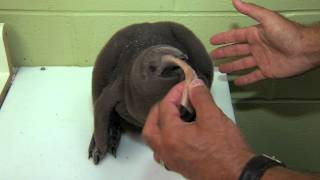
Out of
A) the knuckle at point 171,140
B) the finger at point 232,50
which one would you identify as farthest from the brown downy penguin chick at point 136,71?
the finger at point 232,50

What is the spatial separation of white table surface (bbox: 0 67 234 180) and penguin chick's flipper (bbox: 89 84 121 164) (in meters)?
0.03

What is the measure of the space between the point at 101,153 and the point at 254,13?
1.50 ft

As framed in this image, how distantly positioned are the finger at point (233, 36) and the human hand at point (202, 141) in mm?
361

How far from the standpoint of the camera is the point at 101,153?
0.89 m

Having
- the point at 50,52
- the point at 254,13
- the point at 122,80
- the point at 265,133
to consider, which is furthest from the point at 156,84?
the point at 265,133

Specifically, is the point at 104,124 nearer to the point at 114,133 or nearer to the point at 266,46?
the point at 114,133

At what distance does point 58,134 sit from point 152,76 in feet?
1.04

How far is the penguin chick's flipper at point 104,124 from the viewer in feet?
2.78

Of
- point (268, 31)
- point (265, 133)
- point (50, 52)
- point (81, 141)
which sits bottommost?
point (265, 133)

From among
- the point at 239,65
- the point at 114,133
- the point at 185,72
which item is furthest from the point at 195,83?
the point at 239,65

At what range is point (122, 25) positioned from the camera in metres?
1.11

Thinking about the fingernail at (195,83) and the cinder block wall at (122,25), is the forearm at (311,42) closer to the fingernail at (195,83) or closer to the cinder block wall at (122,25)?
the cinder block wall at (122,25)

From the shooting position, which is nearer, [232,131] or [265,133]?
[232,131]

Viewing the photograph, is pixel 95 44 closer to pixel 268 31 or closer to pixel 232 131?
pixel 268 31
